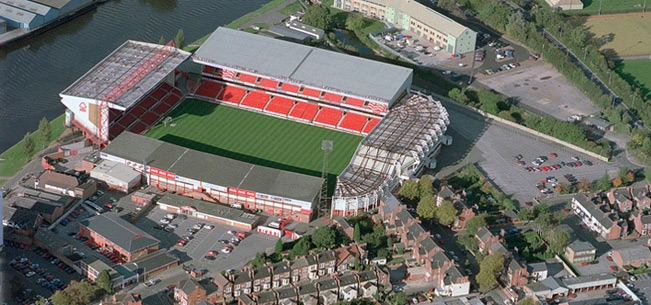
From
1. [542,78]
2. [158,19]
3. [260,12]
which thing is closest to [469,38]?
[542,78]

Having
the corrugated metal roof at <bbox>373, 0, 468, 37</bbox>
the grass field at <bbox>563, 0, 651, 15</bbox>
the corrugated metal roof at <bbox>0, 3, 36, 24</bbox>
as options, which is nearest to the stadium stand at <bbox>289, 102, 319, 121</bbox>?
the corrugated metal roof at <bbox>373, 0, 468, 37</bbox>

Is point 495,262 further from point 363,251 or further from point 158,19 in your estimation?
point 158,19

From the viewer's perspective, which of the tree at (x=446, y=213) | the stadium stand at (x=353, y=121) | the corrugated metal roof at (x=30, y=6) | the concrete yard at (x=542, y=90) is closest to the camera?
the tree at (x=446, y=213)

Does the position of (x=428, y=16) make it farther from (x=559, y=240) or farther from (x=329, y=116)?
(x=559, y=240)

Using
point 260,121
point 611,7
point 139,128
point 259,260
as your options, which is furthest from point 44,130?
point 611,7

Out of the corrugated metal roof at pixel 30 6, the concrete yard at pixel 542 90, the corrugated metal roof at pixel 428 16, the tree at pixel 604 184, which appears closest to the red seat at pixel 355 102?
the concrete yard at pixel 542 90

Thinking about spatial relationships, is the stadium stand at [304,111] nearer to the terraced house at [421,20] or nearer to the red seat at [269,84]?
the red seat at [269,84]
